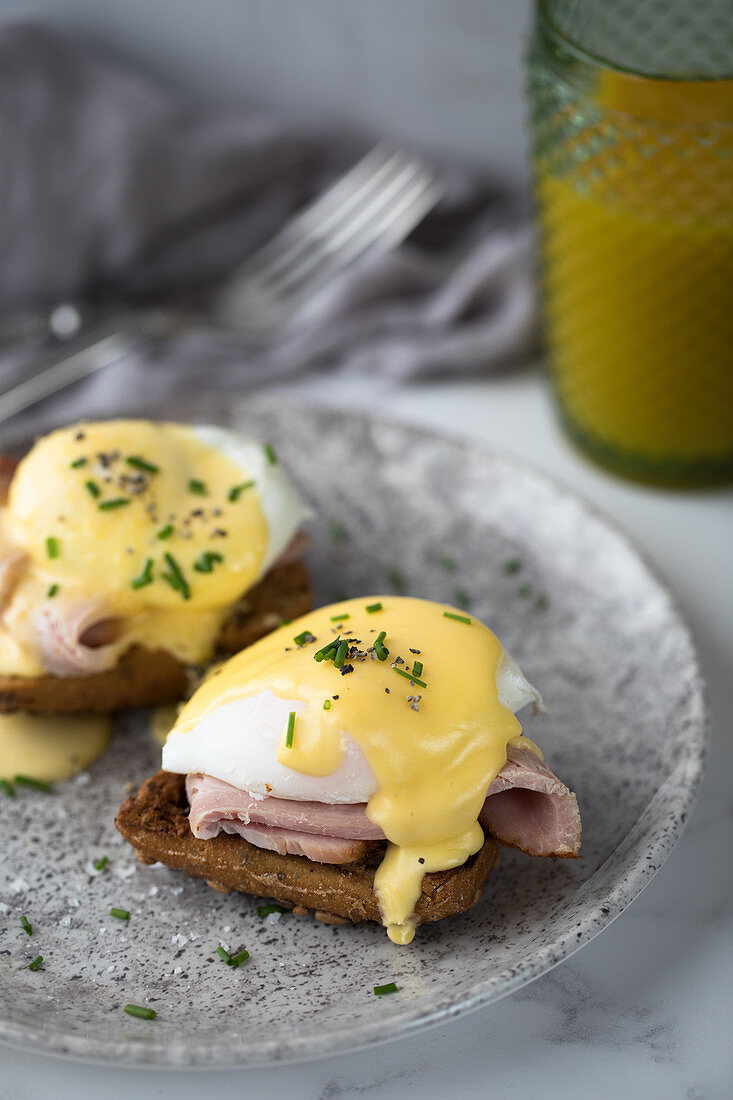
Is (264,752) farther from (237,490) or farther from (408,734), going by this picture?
(237,490)

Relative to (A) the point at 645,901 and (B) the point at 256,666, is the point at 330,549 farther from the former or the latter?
(A) the point at 645,901

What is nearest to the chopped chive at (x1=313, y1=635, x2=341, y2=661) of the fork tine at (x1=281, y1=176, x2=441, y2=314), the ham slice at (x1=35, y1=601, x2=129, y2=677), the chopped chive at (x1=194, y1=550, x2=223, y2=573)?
the chopped chive at (x1=194, y1=550, x2=223, y2=573)

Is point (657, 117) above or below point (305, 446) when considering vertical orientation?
above

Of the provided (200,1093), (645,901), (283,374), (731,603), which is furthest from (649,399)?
(200,1093)

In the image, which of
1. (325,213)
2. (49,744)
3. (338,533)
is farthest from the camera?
(325,213)

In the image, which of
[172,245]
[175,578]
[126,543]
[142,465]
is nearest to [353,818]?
[175,578]

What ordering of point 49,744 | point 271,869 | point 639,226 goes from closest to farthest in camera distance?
point 271,869
point 49,744
point 639,226

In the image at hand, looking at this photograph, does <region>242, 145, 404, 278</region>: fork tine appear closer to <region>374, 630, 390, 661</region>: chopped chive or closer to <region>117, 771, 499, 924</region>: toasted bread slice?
<region>374, 630, 390, 661</region>: chopped chive
